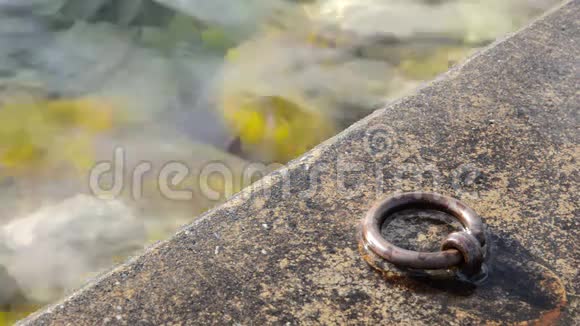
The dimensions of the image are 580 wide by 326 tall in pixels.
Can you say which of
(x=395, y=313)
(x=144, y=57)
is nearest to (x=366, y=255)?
(x=395, y=313)

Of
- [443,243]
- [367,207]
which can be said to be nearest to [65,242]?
[367,207]

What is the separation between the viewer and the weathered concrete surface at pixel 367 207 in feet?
5.18

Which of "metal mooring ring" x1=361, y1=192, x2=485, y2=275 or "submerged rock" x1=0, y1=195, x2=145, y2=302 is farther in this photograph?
"submerged rock" x1=0, y1=195, x2=145, y2=302

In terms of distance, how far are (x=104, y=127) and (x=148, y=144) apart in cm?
32

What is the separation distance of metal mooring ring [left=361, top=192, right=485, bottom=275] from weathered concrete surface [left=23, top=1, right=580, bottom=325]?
54 millimetres

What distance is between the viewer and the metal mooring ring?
1.60 metres

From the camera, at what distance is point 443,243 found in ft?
5.39

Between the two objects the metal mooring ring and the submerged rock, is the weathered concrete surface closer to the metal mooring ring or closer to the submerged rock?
the metal mooring ring

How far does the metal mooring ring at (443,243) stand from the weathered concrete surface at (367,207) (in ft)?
0.18

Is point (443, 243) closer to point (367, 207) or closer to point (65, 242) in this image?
point (367, 207)

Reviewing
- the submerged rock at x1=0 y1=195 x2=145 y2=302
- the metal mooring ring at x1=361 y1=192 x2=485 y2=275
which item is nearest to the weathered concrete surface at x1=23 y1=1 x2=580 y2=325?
the metal mooring ring at x1=361 y1=192 x2=485 y2=275

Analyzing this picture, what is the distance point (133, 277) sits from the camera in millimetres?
1660

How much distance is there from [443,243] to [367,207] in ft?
0.94

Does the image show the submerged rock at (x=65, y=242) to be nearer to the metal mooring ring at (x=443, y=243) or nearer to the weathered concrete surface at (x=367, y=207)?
the weathered concrete surface at (x=367, y=207)
